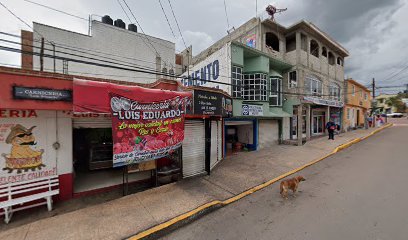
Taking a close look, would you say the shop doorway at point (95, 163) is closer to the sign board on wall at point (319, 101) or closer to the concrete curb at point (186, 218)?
the concrete curb at point (186, 218)

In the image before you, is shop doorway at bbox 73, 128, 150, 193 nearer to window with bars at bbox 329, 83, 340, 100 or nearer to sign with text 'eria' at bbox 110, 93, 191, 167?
sign with text 'eria' at bbox 110, 93, 191, 167

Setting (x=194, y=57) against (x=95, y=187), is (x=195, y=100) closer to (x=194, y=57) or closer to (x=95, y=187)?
(x=95, y=187)

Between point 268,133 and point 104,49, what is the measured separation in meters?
16.8

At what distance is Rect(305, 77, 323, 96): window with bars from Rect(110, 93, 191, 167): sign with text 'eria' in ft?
47.2

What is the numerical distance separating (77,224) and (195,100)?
15.4ft

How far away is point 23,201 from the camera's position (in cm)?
423

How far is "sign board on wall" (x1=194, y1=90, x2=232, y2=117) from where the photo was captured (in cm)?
652

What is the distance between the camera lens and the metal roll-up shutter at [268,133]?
42.7 ft

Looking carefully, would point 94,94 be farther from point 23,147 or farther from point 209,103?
point 209,103

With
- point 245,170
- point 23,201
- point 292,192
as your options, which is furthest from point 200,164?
point 23,201

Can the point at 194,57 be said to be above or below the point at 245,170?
above

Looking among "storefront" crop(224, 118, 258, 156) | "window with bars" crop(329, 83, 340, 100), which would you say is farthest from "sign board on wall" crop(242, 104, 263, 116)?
"window with bars" crop(329, 83, 340, 100)

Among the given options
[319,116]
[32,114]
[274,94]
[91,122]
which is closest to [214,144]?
[91,122]

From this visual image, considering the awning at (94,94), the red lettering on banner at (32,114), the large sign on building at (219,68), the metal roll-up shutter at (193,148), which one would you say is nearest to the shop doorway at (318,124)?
the large sign on building at (219,68)
